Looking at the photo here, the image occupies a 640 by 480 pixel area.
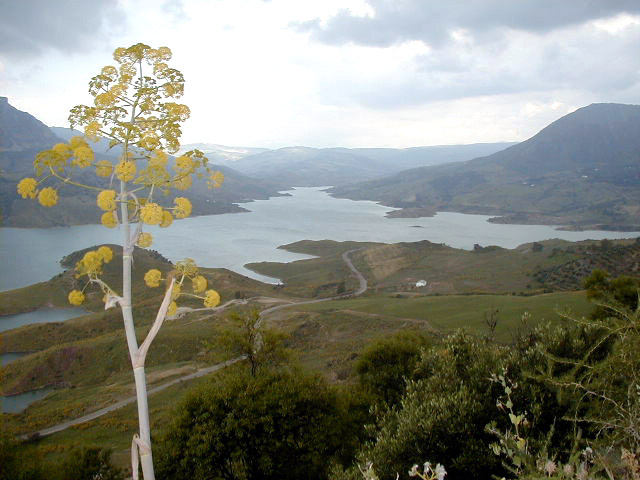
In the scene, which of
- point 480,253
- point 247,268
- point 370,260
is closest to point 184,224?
point 247,268

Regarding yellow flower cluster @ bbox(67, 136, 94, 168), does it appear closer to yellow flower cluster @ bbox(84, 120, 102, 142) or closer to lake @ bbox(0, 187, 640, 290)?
yellow flower cluster @ bbox(84, 120, 102, 142)

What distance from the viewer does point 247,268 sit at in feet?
342

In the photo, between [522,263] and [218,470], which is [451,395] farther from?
[522,263]

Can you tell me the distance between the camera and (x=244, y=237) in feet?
490

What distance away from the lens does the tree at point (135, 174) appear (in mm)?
4500

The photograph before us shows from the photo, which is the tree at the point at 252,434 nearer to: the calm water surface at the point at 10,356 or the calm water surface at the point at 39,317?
the calm water surface at the point at 10,356

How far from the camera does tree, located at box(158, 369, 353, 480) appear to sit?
550 inches

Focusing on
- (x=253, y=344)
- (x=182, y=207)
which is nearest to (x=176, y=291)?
(x=182, y=207)

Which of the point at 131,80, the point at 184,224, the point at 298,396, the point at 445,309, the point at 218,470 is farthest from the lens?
the point at 184,224

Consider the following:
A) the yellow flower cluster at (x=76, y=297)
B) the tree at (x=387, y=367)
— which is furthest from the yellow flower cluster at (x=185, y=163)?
the tree at (x=387, y=367)

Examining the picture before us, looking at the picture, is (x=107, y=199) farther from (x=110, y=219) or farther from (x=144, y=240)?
(x=144, y=240)

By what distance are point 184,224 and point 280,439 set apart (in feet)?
584

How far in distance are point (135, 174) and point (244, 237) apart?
146313 mm

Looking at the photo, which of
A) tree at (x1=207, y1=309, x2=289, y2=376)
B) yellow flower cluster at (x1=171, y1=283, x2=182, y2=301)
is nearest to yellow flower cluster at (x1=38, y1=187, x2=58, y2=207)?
yellow flower cluster at (x1=171, y1=283, x2=182, y2=301)
